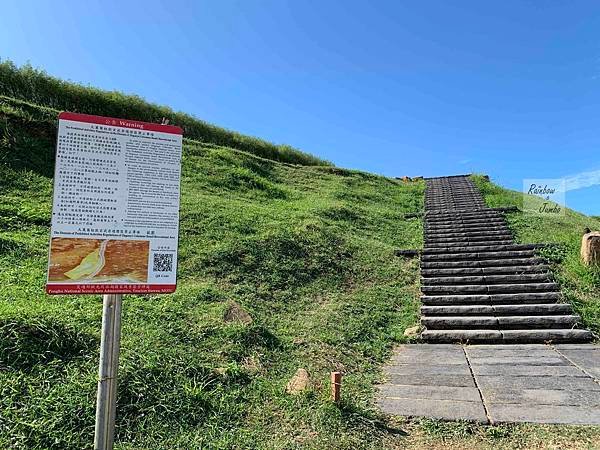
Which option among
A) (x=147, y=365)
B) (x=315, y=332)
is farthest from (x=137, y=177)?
(x=315, y=332)

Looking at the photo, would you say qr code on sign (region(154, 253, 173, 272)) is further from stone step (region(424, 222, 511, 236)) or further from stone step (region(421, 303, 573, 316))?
stone step (region(424, 222, 511, 236))

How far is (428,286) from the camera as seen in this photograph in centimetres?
747

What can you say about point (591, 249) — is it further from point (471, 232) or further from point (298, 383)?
point (298, 383)

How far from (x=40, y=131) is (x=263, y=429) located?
1037 cm

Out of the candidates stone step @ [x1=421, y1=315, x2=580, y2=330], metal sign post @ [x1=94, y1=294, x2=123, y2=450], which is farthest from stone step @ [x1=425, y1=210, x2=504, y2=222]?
metal sign post @ [x1=94, y1=294, x2=123, y2=450]

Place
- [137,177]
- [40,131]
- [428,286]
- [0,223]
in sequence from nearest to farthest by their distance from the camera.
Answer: [137,177] < [0,223] < [428,286] < [40,131]

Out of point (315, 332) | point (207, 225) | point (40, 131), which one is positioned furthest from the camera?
point (40, 131)

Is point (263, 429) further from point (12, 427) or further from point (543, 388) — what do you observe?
point (543, 388)

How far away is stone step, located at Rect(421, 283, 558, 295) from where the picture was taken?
6906mm

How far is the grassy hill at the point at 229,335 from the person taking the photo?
10.5ft

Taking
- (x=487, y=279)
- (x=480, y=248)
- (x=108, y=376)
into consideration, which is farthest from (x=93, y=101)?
(x=108, y=376)

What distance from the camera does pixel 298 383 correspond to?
3918 mm

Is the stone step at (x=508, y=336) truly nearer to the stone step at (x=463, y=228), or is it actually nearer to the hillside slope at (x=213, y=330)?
the hillside slope at (x=213, y=330)

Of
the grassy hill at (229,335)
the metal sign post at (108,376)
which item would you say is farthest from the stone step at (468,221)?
the metal sign post at (108,376)
